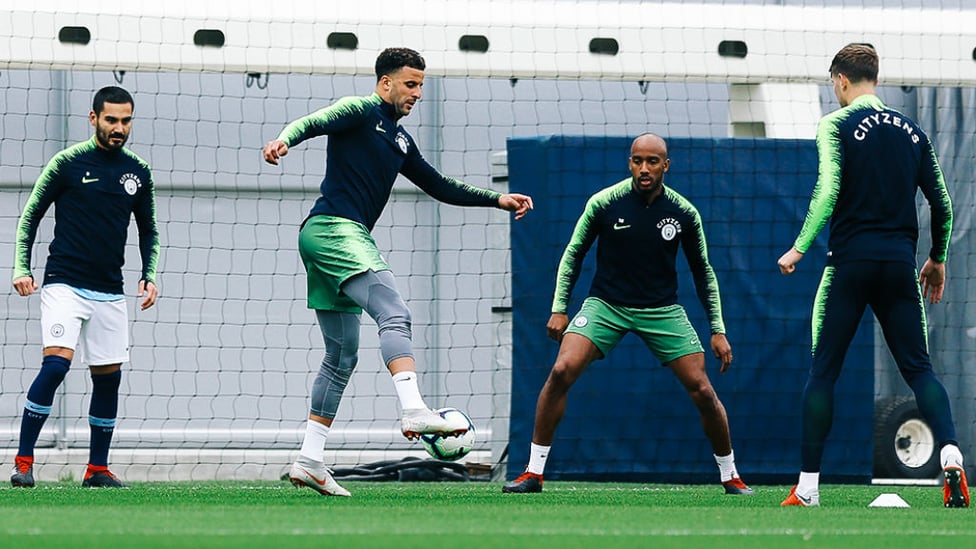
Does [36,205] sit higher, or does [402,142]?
[402,142]

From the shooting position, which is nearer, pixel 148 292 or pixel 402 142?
pixel 402 142

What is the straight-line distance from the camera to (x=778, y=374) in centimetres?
1038

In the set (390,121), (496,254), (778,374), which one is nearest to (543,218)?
(496,254)

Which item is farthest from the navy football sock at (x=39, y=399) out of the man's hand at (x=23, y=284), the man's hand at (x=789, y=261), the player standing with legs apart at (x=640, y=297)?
the man's hand at (x=789, y=261)

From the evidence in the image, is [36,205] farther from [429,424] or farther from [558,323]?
[429,424]

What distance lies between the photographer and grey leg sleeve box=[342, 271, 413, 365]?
695 cm

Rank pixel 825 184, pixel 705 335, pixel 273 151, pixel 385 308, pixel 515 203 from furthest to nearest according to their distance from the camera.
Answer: pixel 705 335 → pixel 515 203 → pixel 385 308 → pixel 825 184 → pixel 273 151

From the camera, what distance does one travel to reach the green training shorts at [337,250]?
23.3 feet

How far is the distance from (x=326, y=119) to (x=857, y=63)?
2489mm

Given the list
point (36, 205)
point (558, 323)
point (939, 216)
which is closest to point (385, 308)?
point (558, 323)

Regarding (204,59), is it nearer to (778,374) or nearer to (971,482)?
(778,374)

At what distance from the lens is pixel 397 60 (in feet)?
24.3

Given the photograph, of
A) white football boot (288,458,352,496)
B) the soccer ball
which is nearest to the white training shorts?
white football boot (288,458,352,496)

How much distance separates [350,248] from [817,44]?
4430 millimetres
